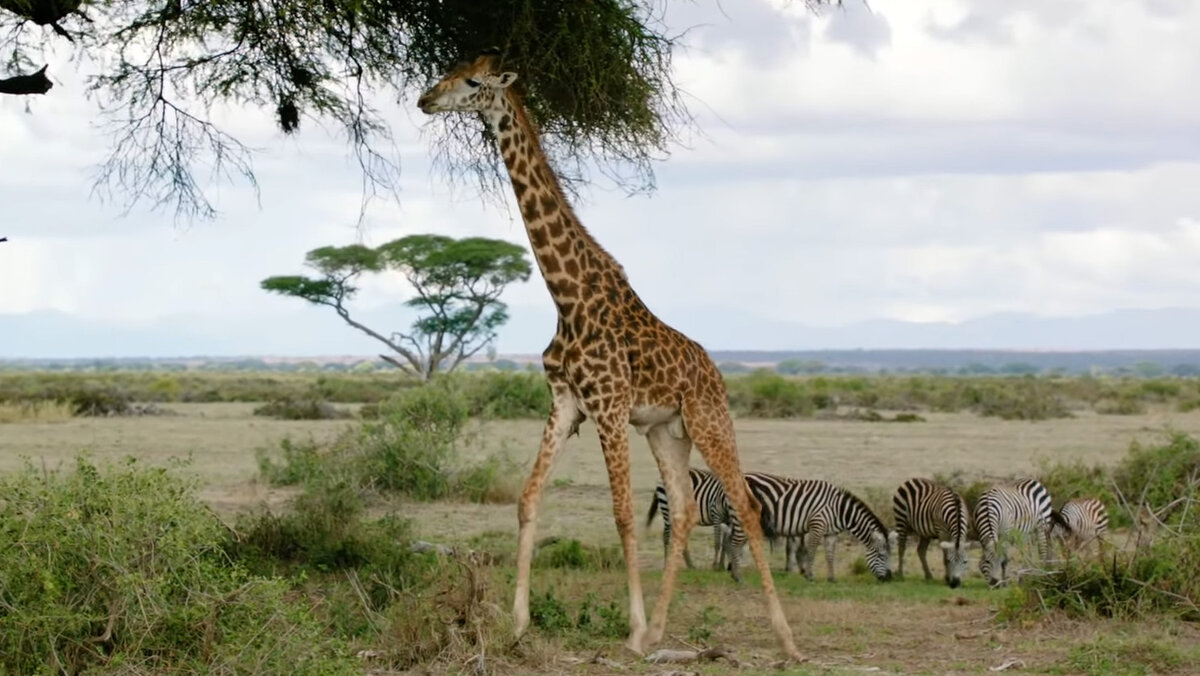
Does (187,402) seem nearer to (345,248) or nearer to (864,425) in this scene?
(345,248)

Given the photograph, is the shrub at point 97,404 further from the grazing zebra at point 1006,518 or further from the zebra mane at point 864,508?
the grazing zebra at point 1006,518

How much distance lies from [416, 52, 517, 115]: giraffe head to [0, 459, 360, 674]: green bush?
3.02m

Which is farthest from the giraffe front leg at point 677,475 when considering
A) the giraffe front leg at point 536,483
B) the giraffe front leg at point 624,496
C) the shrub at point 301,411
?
the shrub at point 301,411

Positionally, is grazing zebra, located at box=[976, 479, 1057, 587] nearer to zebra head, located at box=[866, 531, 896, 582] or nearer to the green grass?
zebra head, located at box=[866, 531, 896, 582]

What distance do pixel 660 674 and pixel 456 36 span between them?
5.29m

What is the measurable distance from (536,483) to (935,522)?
5513 mm

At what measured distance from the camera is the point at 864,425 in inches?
1534

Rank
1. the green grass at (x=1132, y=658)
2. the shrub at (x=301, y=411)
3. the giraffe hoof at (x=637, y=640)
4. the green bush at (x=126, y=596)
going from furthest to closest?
the shrub at (x=301, y=411) < the giraffe hoof at (x=637, y=640) < the green grass at (x=1132, y=658) < the green bush at (x=126, y=596)

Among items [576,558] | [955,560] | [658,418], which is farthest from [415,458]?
[658,418]

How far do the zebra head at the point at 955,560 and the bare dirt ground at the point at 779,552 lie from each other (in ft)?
0.62

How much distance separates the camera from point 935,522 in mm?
13961

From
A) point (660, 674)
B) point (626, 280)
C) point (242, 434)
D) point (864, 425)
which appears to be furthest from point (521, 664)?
point (864, 425)

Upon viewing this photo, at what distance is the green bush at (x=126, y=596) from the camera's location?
748 cm

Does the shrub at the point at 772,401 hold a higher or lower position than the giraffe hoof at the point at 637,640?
higher
